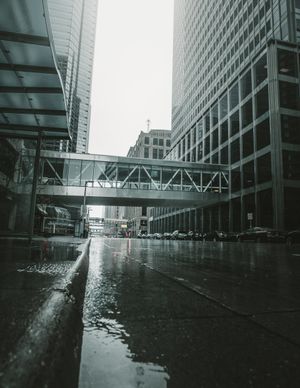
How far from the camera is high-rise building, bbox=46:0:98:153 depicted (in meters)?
114

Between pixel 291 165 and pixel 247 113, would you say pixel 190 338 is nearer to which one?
pixel 291 165

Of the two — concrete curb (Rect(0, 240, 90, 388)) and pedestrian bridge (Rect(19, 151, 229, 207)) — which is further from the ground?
pedestrian bridge (Rect(19, 151, 229, 207))

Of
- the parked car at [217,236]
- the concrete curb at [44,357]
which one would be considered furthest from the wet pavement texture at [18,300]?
the parked car at [217,236]

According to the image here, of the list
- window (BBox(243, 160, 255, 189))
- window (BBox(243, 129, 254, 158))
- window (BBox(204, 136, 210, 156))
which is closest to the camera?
window (BBox(243, 160, 255, 189))

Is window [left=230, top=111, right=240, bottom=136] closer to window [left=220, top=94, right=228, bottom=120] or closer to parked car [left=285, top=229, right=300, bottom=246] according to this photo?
window [left=220, top=94, right=228, bottom=120]

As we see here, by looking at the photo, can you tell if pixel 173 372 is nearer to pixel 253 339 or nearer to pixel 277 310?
pixel 253 339

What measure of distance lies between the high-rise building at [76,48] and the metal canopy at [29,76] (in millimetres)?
99057

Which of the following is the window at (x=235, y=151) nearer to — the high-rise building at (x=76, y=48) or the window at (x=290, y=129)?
the window at (x=290, y=129)

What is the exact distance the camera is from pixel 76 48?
445ft

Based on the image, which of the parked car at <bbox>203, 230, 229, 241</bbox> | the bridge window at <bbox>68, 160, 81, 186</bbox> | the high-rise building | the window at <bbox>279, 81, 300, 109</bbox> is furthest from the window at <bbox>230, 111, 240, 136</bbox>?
the high-rise building

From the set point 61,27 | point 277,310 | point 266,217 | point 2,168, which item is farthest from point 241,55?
point 61,27

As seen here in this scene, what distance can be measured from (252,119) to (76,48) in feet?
393

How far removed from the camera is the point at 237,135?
4375 centimetres

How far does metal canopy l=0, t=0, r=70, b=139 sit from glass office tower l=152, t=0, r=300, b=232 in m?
29.7
